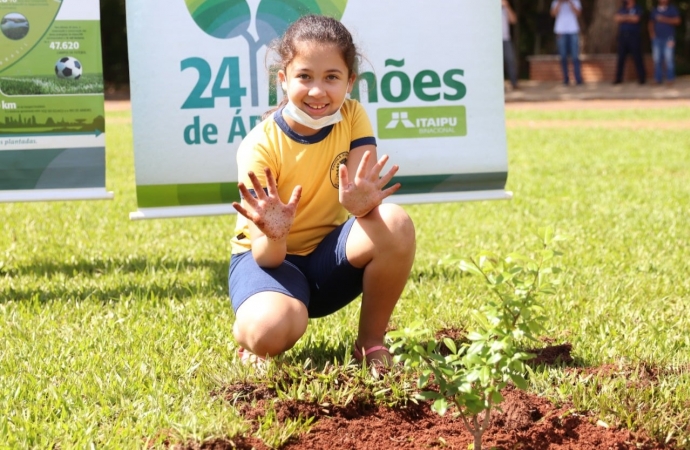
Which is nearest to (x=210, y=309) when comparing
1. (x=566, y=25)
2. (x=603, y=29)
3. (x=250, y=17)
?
(x=250, y=17)

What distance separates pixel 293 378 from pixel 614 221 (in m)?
3.85

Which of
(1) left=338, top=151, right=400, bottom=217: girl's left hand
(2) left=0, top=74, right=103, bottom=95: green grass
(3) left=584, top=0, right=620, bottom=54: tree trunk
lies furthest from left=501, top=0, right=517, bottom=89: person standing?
(1) left=338, top=151, right=400, bottom=217: girl's left hand

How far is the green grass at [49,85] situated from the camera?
4.31 meters

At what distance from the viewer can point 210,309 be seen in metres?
4.08

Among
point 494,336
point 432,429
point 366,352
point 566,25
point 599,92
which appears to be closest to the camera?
point 494,336

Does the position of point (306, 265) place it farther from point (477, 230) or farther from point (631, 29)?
point (631, 29)

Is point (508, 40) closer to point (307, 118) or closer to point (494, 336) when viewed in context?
point (307, 118)

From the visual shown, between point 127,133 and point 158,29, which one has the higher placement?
point 158,29

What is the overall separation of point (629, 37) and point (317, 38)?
19271 millimetres

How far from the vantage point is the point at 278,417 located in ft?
8.95

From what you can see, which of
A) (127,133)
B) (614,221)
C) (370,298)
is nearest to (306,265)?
(370,298)

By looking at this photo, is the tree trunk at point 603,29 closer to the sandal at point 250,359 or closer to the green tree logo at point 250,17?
the green tree logo at point 250,17

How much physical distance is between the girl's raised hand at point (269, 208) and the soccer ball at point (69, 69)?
182 centimetres

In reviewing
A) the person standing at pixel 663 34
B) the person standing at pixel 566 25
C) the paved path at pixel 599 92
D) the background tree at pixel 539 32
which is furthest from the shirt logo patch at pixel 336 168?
the background tree at pixel 539 32
